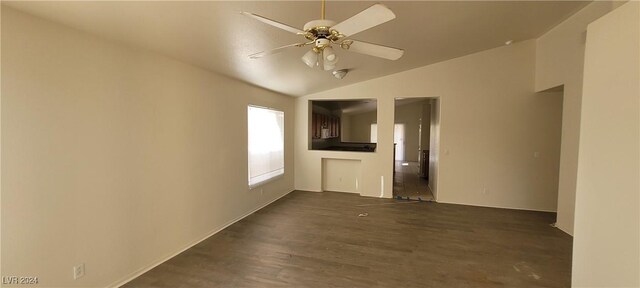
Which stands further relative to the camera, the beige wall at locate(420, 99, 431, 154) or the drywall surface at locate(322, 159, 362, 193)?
the beige wall at locate(420, 99, 431, 154)

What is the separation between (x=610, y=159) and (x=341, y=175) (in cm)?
485

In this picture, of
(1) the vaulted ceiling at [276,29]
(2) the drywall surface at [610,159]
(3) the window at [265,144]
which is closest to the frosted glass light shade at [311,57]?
(1) the vaulted ceiling at [276,29]

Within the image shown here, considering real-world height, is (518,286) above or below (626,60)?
below

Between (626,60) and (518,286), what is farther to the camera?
(518,286)

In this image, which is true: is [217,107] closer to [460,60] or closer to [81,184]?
[81,184]

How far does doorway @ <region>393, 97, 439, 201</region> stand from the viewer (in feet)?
19.7

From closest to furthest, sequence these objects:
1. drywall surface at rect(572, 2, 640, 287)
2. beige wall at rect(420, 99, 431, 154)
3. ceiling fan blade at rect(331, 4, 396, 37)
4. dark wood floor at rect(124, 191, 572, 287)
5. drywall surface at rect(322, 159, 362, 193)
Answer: ceiling fan blade at rect(331, 4, 396, 37) → drywall surface at rect(572, 2, 640, 287) → dark wood floor at rect(124, 191, 572, 287) → drywall surface at rect(322, 159, 362, 193) → beige wall at rect(420, 99, 431, 154)

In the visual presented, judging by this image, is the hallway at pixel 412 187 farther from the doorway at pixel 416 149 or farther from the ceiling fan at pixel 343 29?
the ceiling fan at pixel 343 29

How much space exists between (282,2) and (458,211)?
4736 mm

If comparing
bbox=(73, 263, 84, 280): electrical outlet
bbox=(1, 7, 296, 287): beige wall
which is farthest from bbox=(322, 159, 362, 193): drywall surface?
bbox=(73, 263, 84, 280): electrical outlet

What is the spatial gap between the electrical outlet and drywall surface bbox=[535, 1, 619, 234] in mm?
5908

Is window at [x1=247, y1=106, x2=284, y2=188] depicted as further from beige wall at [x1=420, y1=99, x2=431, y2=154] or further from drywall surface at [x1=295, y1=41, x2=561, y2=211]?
beige wall at [x1=420, y1=99, x2=431, y2=154]

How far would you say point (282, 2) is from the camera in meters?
2.00

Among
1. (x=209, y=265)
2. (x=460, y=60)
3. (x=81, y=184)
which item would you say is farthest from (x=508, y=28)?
(x=81, y=184)
